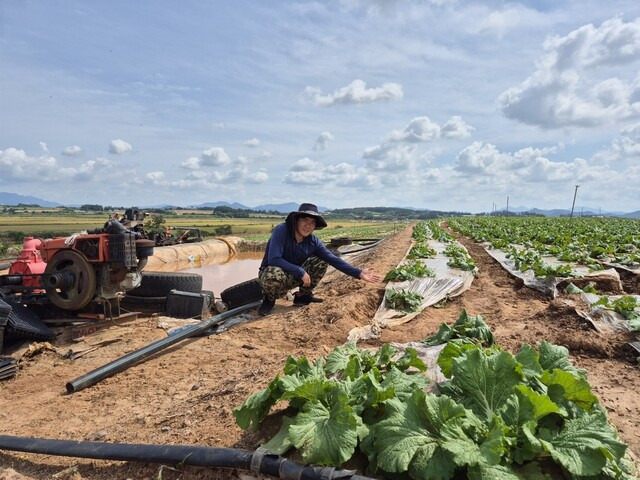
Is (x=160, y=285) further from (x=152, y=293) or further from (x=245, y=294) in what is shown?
(x=245, y=294)

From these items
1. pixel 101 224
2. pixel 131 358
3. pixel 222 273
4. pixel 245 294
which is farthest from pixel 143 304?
pixel 101 224

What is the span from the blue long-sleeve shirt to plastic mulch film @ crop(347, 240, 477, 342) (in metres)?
0.68

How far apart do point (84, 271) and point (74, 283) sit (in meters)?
0.24

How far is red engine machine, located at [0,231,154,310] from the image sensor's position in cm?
553

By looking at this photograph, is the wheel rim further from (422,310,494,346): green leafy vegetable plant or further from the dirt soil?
(422,310,494,346): green leafy vegetable plant

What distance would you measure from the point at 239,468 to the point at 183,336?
9.68 ft

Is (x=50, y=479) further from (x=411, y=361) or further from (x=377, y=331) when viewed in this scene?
(x=377, y=331)

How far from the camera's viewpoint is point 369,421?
2215mm

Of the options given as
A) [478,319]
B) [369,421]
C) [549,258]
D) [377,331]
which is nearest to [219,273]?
[549,258]

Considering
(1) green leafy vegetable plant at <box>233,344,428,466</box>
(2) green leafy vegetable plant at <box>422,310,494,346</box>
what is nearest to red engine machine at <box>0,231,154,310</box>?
(1) green leafy vegetable plant at <box>233,344,428,466</box>

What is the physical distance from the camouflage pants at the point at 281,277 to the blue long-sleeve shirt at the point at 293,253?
10 centimetres

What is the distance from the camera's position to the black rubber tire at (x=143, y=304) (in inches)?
276

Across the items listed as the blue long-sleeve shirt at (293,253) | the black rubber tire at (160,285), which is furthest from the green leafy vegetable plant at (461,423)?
the black rubber tire at (160,285)

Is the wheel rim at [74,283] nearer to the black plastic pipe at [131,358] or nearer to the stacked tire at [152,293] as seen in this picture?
the stacked tire at [152,293]
